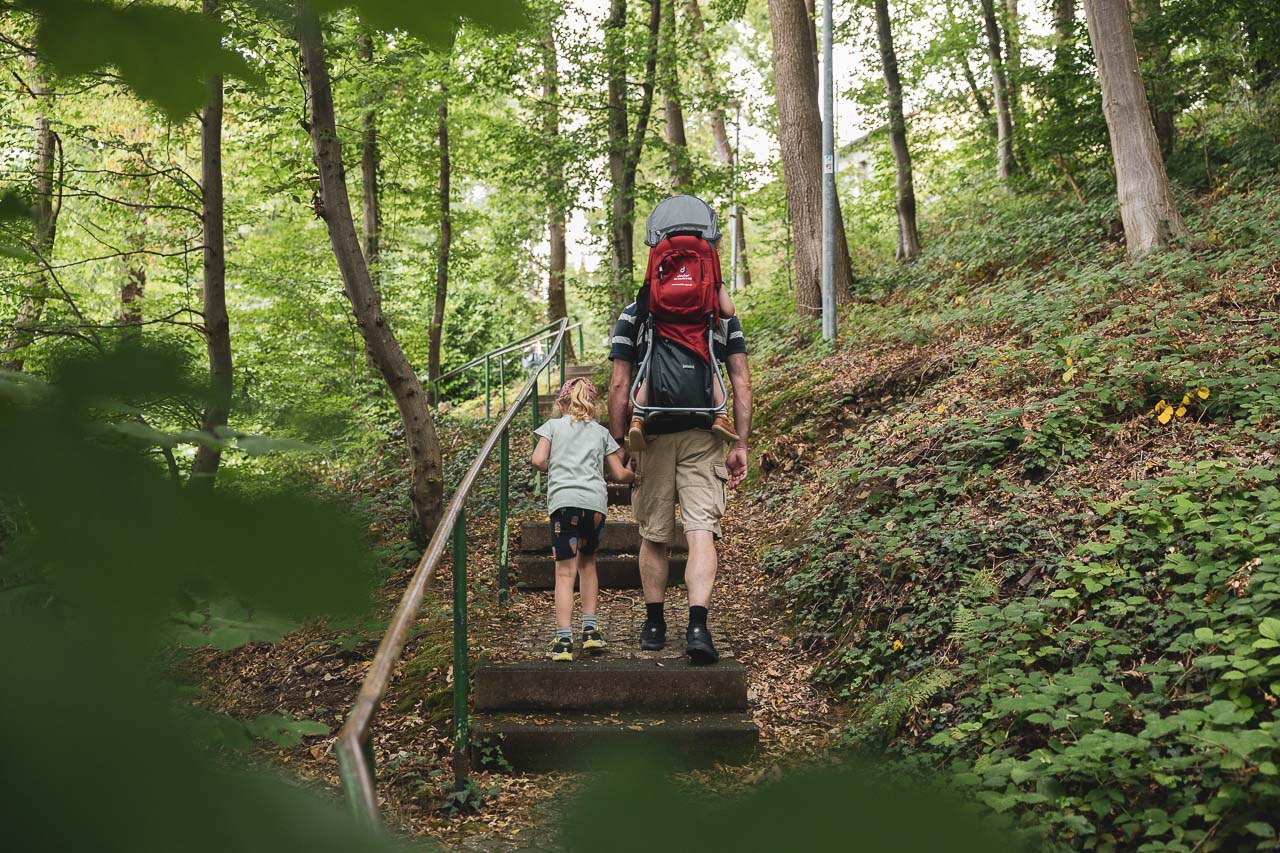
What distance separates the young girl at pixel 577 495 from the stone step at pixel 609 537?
4.65ft

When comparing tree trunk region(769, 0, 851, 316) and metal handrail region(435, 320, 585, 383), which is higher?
tree trunk region(769, 0, 851, 316)

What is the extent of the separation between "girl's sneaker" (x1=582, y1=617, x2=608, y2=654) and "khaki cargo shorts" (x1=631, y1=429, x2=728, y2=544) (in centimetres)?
60

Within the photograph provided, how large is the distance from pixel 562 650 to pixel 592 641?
0.61 ft

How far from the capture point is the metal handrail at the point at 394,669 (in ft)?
2.60

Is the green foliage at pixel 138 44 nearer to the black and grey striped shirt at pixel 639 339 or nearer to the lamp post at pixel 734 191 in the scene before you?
the black and grey striped shirt at pixel 639 339

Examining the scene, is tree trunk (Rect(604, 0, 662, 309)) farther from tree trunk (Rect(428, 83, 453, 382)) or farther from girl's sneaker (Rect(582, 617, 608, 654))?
girl's sneaker (Rect(582, 617, 608, 654))

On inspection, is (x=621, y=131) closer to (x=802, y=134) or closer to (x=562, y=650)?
(x=802, y=134)

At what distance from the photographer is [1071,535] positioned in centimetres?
443

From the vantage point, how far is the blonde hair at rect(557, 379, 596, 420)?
15.0ft

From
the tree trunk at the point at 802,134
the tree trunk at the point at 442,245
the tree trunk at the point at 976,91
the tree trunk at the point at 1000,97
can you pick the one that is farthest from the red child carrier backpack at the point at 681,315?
the tree trunk at the point at 976,91

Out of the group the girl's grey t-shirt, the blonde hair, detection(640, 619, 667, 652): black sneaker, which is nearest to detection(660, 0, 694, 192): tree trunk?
the blonde hair

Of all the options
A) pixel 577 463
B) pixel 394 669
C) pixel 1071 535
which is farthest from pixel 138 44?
pixel 1071 535

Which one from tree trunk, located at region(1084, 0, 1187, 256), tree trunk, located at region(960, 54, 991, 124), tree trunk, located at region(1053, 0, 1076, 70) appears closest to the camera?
tree trunk, located at region(1084, 0, 1187, 256)

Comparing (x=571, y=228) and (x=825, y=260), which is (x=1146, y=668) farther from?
(x=571, y=228)
